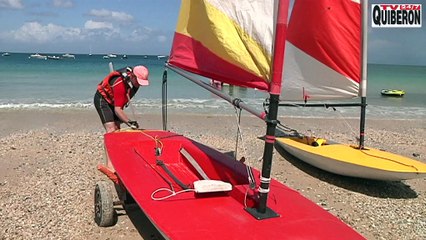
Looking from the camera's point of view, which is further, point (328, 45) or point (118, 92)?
point (328, 45)

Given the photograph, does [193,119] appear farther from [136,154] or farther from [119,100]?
[136,154]

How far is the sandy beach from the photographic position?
4668 millimetres

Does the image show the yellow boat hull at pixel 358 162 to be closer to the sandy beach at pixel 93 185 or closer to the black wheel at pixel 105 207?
the sandy beach at pixel 93 185

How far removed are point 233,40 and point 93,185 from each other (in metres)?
3.60

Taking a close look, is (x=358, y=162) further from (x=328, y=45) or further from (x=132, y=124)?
(x=132, y=124)

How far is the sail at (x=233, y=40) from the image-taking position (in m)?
3.08

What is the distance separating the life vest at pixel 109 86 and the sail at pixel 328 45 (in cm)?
313

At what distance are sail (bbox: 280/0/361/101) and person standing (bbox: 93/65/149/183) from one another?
2833 millimetres

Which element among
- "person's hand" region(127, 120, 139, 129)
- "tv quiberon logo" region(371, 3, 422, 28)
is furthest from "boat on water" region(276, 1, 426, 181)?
"person's hand" region(127, 120, 139, 129)

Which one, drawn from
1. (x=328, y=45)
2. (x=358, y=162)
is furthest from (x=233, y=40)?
(x=328, y=45)

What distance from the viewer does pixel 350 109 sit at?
54.3ft

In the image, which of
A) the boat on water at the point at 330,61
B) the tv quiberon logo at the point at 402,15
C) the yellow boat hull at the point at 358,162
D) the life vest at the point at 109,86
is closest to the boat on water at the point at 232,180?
the life vest at the point at 109,86

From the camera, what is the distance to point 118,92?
5777mm

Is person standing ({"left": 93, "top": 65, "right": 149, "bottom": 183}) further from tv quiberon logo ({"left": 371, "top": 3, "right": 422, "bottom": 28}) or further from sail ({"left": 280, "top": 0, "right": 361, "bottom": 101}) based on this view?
tv quiberon logo ({"left": 371, "top": 3, "right": 422, "bottom": 28})
